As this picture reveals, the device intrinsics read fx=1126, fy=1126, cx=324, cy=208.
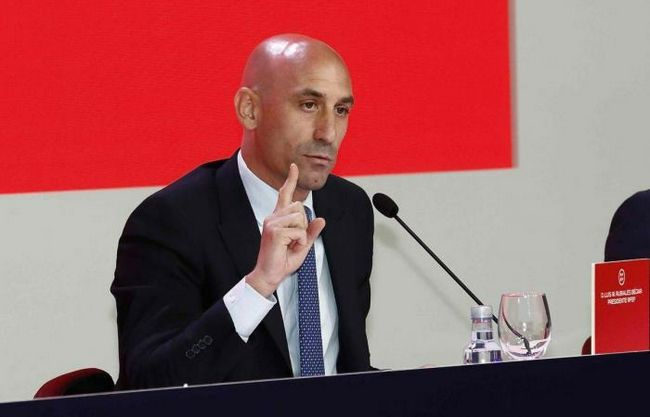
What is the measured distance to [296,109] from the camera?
2.71 metres

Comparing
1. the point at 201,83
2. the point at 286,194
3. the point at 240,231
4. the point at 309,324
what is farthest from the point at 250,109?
the point at 201,83

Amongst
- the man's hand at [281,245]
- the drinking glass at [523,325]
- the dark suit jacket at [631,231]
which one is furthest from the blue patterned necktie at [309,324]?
the dark suit jacket at [631,231]

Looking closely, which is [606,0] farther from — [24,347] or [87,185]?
[24,347]

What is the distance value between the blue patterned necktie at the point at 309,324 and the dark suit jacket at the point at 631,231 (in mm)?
917

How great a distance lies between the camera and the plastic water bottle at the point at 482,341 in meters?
2.32

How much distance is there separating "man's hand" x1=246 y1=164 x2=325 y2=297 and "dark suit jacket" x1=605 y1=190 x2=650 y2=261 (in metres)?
1.04

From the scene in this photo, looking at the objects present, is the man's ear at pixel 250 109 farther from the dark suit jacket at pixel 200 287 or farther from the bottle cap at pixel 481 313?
the bottle cap at pixel 481 313

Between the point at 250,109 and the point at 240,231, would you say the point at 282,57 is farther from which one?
the point at 240,231

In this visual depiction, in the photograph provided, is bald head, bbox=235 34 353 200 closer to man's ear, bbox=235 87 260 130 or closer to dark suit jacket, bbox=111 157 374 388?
man's ear, bbox=235 87 260 130

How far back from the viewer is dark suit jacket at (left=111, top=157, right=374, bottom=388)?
7.82 ft

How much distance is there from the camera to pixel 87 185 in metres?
3.67

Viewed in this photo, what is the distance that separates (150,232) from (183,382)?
400 millimetres

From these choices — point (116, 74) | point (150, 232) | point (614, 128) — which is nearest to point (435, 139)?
point (614, 128)

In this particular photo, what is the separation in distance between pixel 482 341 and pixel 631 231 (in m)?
0.93
